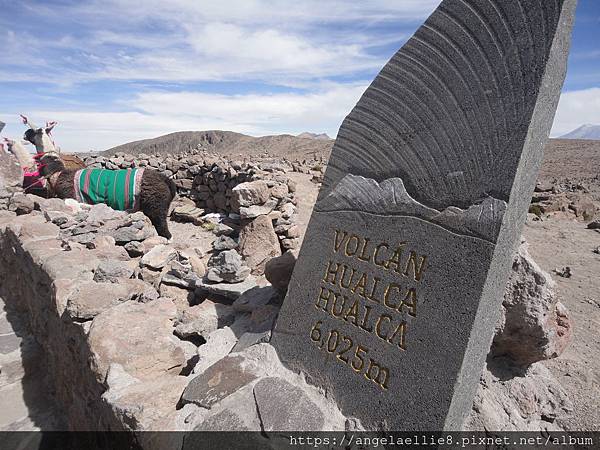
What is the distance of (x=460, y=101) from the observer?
64.3 inches

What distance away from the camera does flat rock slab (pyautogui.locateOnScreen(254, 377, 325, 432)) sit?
1604 millimetres

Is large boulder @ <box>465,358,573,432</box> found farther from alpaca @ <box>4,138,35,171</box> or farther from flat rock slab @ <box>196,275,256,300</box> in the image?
alpaca @ <box>4,138,35,171</box>

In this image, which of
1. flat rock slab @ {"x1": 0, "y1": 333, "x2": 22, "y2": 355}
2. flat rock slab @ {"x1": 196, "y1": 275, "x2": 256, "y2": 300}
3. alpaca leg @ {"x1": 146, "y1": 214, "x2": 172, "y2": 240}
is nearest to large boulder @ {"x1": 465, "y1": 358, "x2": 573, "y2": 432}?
flat rock slab @ {"x1": 196, "y1": 275, "x2": 256, "y2": 300}

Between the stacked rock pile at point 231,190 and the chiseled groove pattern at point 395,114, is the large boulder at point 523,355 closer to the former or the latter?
the chiseled groove pattern at point 395,114

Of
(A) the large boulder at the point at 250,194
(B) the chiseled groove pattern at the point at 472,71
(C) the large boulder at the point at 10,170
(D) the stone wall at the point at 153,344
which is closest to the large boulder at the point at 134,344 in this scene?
(D) the stone wall at the point at 153,344

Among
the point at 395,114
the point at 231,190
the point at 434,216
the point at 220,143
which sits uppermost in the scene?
the point at 220,143

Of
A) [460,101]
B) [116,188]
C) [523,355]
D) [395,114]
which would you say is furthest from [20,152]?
[523,355]

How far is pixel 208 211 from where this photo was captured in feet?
27.8

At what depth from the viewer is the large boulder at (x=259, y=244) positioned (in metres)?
4.39

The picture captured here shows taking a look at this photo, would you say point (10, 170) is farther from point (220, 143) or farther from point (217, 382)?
point (220, 143)

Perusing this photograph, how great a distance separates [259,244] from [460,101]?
3.22 meters

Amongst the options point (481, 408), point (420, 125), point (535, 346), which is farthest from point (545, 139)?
point (481, 408)

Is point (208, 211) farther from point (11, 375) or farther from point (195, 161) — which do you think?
point (11, 375)

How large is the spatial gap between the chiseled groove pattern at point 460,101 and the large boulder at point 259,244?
8.58 ft
